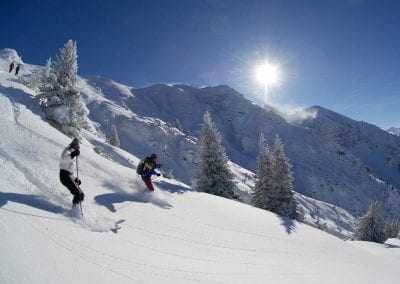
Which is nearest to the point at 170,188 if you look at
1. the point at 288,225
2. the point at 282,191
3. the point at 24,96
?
the point at 288,225

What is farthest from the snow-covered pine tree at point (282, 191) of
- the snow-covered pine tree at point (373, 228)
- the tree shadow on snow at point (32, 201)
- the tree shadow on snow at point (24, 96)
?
the tree shadow on snow at point (32, 201)

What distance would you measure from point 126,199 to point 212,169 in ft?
60.1

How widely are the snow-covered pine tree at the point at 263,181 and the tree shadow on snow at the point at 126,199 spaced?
19.3 m

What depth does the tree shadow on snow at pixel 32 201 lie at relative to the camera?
8.98 meters

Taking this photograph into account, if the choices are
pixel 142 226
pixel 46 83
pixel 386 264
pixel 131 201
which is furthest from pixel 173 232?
pixel 46 83

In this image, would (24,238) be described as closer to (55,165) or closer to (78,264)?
(78,264)

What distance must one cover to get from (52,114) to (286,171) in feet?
71.6

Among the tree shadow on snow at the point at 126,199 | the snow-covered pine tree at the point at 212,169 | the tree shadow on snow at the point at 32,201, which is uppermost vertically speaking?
the snow-covered pine tree at the point at 212,169

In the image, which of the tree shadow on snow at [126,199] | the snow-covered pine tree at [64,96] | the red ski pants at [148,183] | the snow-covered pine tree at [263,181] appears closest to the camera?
the tree shadow on snow at [126,199]

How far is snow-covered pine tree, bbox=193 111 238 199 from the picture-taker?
30.7 metres

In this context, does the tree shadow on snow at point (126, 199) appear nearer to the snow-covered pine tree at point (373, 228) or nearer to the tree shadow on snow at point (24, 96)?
the tree shadow on snow at point (24, 96)

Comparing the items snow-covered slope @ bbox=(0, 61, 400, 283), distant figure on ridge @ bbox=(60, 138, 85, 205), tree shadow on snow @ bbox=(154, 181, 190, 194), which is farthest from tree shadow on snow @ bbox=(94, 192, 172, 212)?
tree shadow on snow @ bbox=(154, 181, 190, 194)

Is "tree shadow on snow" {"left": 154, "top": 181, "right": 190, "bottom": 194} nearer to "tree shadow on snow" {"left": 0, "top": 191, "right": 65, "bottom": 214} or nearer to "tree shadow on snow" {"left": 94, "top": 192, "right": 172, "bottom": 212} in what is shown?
"tree shadow on snow" {"left": 94, "top": 192, "right": 172, "bottom": 212}

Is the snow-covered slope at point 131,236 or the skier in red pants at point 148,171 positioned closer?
the snow-covered slope at point 131,236
